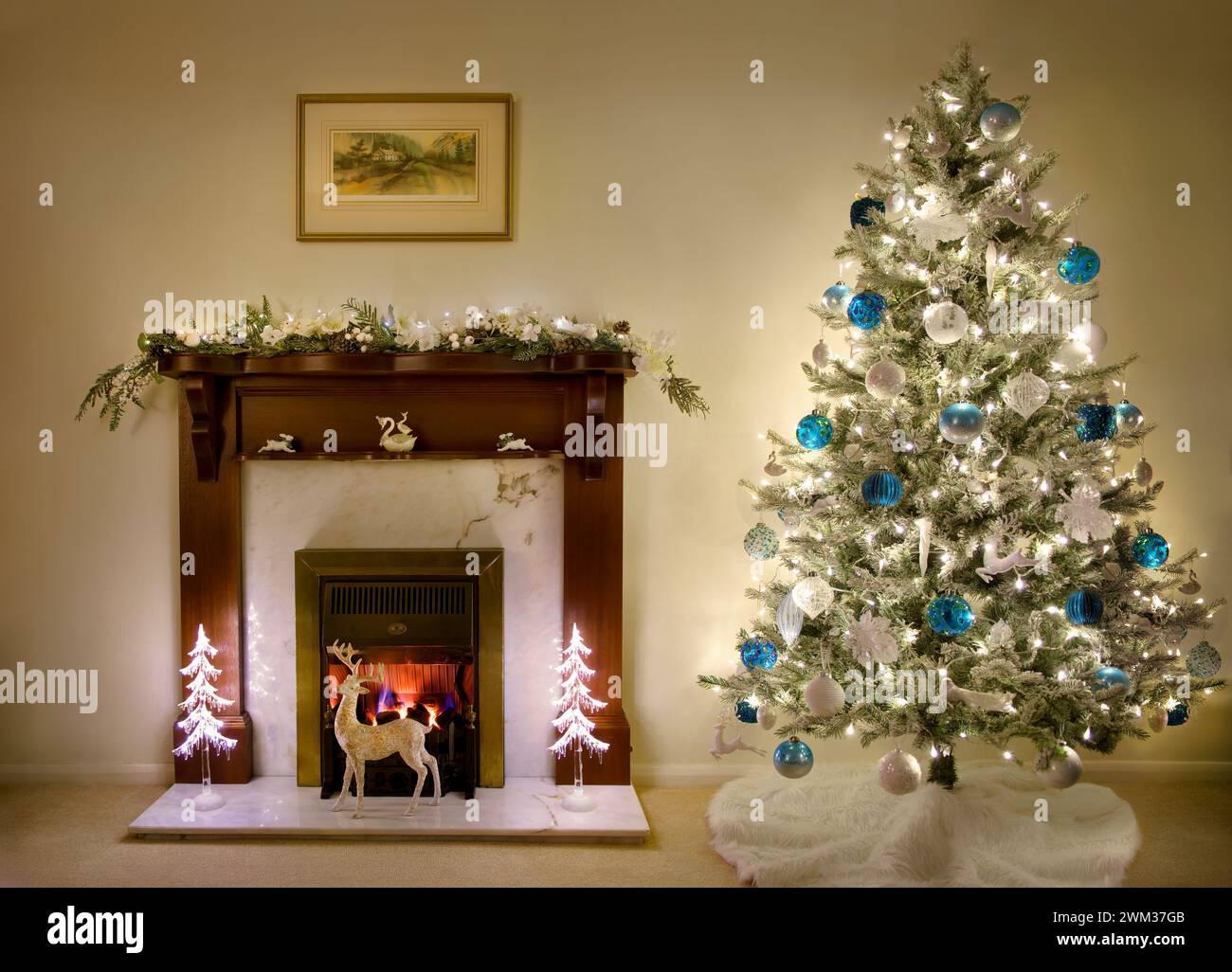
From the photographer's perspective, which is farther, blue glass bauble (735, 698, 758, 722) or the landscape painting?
the landscape painting

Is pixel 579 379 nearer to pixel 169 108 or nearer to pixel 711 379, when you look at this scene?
pixel 711 379

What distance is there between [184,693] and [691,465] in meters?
2.28

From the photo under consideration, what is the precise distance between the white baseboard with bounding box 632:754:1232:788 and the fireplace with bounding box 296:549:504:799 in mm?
654

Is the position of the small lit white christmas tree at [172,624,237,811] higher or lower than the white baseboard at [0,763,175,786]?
higher

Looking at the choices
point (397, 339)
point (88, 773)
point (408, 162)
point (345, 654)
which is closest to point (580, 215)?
point (408, 162)

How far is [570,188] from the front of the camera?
3.65 metres

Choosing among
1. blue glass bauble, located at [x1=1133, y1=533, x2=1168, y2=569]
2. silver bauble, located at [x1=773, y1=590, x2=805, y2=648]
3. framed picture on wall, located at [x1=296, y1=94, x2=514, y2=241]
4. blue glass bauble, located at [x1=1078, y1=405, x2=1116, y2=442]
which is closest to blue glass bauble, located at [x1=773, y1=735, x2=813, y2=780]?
silver bauble, located at [x1=773, y1=590, x2=805, y2=648]

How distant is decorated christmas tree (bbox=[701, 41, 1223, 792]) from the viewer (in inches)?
108

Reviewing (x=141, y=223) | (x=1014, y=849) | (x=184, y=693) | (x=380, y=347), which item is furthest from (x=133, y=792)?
(x=1014, y=849)

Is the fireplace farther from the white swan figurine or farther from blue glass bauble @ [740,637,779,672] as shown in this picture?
blue glass bauble @ [740,637,779,672]

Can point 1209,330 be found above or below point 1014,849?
above

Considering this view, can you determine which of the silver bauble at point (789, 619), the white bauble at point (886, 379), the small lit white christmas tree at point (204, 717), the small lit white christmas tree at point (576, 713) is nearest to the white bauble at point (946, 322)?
the white bauble at point (886, 379)

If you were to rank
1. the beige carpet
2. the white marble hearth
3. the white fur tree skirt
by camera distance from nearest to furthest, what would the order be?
1. the white fur tree skirt
2. the beige carpet
3. the white marble hearth

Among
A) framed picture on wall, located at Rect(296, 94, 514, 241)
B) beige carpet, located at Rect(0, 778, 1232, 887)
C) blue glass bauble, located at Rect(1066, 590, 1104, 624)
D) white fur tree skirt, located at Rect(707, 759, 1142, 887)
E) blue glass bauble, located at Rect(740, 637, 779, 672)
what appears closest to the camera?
blue glass bauble, located at Rect(1066, 590, 1104, 624)
